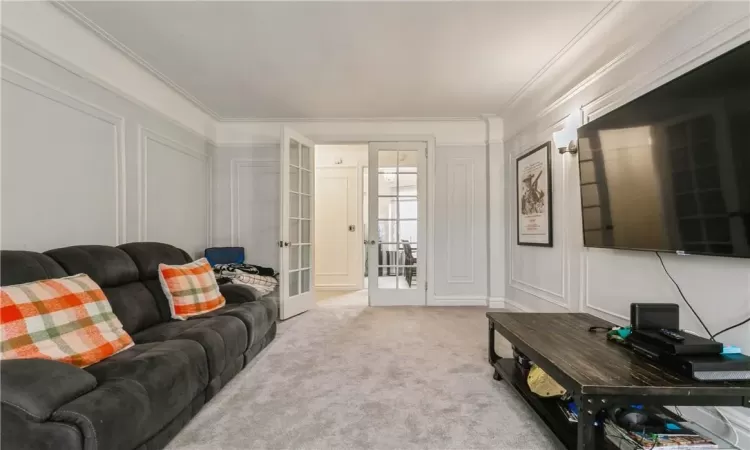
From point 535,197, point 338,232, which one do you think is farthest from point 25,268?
point 338,232

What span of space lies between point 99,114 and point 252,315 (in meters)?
1.86

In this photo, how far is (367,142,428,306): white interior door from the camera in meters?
4.61

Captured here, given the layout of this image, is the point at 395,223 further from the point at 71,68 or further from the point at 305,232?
the point at 71,68

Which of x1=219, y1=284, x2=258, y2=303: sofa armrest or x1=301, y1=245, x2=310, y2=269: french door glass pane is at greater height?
x1=301, y1=245, x2=310, y2=269: french door glass pane

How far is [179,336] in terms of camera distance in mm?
1950

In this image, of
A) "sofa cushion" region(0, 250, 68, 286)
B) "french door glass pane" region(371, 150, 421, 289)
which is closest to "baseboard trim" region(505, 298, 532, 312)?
"french door glass pane" region(371, 150, 421, 289)

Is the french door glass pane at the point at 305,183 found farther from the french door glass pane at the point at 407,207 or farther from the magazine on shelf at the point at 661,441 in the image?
the magazine on shelf at the point at 661,441

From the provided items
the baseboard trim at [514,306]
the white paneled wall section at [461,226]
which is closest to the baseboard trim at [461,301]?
the white paneled wall section at [461,226]

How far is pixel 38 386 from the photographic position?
114 cm

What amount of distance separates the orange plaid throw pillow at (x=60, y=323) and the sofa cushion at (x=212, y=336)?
0.22 m

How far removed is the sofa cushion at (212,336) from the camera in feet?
6.36

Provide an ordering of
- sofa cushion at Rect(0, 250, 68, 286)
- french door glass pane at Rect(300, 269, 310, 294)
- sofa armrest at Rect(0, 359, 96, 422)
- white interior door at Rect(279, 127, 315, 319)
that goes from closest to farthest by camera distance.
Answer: sofa armrest at Rect(0, 359, 96, 422) → sofa cushion at Rect(0, 250, 68, 286) → white interior door at Rect(279, 127, 315, 319) → french door glass pane at Rect(300, 269, 310, 294)

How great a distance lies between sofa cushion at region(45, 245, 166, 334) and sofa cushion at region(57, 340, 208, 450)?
44 cm

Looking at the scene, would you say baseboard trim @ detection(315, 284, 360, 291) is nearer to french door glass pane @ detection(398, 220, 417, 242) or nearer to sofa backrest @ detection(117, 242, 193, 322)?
french door glass pane @ detection(398, 220, 417, 242)
